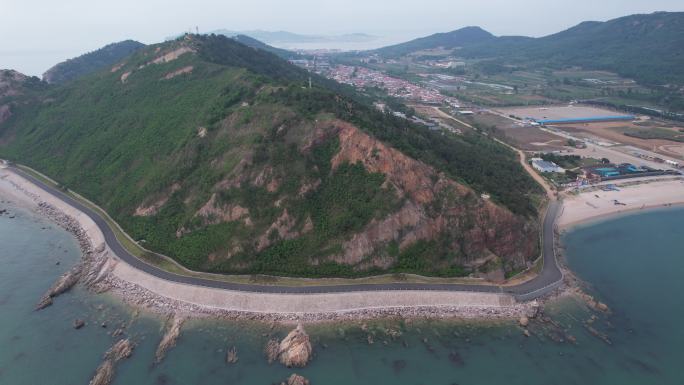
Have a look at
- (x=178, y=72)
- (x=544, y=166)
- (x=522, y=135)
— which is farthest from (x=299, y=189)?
(x=522, y=135)

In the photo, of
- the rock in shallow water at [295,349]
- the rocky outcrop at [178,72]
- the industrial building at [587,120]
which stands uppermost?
the rocky outcrop at [178,72]

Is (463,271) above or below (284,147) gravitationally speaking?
below

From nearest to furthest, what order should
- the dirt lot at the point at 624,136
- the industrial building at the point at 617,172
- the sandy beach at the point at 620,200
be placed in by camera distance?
the sandy beach at the point at 620,200 → the industrial building at the point at 617,172 → the dirt lot at the point at 624,136

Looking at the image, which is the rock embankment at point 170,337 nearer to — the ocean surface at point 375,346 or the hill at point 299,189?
the ocean surface at point 375,346

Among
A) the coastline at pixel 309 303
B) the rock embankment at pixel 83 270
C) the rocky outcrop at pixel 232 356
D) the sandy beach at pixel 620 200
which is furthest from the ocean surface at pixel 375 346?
the sandy beach at pixel 620 200

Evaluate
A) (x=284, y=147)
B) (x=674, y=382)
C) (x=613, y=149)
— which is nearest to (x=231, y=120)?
(x=284, y=147)

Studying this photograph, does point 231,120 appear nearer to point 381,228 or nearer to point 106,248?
point 106,248
